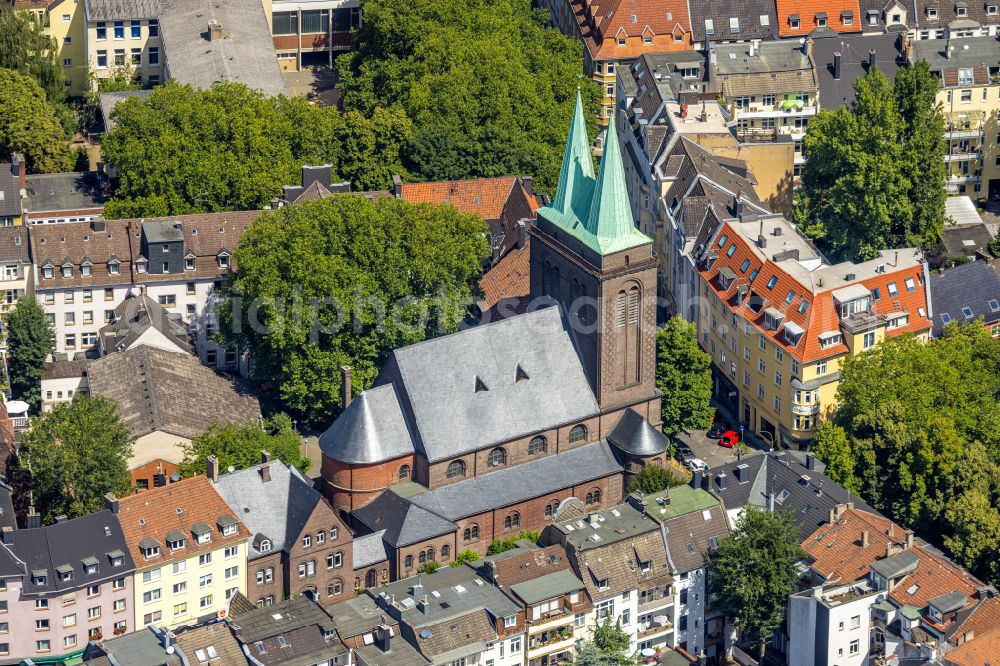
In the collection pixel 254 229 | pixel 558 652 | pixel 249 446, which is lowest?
pixel 558 652

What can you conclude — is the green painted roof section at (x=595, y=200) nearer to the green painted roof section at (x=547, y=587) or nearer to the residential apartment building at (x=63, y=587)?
the green painted roof section at (x=547, y=587)

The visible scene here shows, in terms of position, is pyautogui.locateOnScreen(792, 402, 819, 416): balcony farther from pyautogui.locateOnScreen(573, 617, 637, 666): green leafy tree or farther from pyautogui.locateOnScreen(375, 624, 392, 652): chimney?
pyautogui.locateOnScreen(375, 624, 392, 652): chimney

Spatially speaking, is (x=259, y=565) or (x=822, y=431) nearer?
(x=259, y=565)

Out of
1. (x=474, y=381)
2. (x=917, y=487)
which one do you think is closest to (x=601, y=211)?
(x=474, y=381)

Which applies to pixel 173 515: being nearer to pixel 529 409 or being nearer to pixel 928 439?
pixel 529 409

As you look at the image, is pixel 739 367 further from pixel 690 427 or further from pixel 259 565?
pixel 259 565

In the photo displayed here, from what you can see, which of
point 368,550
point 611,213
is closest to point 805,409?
point 611,213

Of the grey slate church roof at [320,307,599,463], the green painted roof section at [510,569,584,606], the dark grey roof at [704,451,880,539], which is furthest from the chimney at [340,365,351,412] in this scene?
the dark grey roof at [704,451,880,539]
